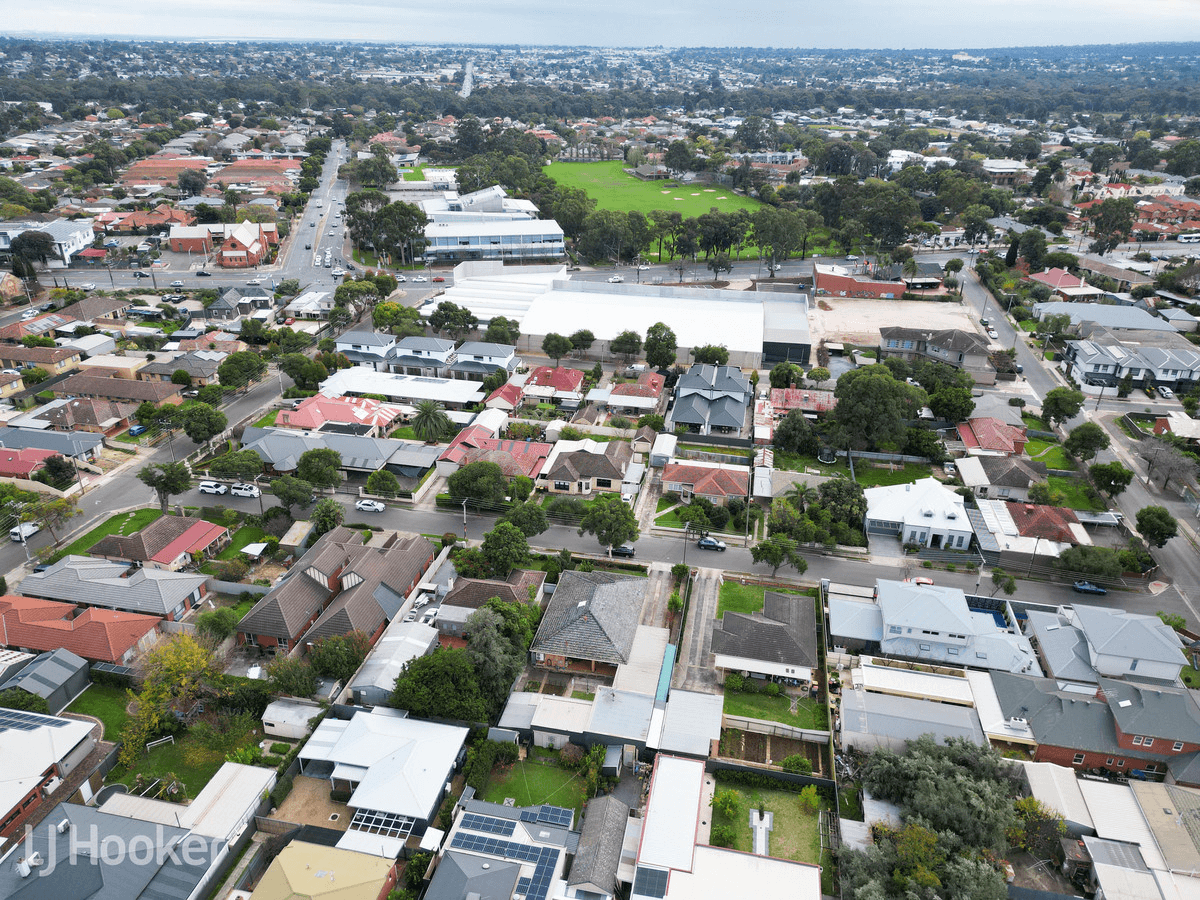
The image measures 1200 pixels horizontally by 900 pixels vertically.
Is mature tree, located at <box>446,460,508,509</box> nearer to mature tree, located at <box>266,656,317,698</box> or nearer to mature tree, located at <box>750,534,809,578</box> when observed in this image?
mature tree, located at <box>266,656,317,698</box>

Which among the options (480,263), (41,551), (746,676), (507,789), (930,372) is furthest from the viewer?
(480,263)

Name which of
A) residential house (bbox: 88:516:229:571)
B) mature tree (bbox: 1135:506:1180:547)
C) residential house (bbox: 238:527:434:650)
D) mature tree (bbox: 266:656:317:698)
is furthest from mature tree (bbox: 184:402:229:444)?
mature tree (bbox: 1135:506:1180:547)

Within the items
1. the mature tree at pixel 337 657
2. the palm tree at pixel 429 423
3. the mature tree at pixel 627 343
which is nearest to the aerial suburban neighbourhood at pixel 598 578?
the mature tree at pixel 337 657

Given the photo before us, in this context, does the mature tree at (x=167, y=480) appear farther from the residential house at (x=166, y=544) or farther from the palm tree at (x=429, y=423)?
the palm tree at (x=429, y=423)

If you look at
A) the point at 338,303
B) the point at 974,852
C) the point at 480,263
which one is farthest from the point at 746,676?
the point at 480,263

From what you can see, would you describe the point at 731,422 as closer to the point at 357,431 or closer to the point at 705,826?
the point at 357,431

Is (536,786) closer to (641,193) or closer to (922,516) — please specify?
(922,516)
